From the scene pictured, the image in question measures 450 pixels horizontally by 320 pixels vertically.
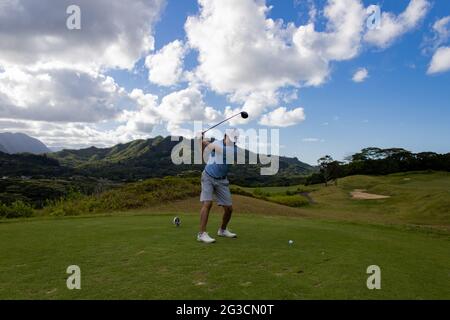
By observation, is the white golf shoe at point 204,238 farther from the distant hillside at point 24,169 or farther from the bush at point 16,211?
the distant hillside at point 24,169

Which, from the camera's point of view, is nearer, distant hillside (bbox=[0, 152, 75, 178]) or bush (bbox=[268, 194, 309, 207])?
bush (bbox=[268, 194, 309, 207])

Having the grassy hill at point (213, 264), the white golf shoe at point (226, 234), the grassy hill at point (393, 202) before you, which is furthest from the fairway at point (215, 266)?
the grassy hill at point (393, 202)

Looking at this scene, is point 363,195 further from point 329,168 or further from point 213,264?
point 213,264

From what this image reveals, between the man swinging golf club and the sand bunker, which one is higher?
the man swinging golf club

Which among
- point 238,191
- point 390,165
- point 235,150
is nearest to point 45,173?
point 390,165

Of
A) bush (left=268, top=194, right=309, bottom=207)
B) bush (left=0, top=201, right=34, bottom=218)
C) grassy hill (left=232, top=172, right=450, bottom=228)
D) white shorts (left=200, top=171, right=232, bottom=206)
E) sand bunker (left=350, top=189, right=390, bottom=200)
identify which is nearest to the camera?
white shorts (left=200, top=171, right=232, bottom=206)

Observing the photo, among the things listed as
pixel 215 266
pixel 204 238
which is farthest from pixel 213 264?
pixel 204 238

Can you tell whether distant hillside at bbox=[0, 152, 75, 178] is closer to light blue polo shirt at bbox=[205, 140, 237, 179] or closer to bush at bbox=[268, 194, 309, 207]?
bush at bbox=[268, 194, 309, 207]

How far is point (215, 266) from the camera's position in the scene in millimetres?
5465

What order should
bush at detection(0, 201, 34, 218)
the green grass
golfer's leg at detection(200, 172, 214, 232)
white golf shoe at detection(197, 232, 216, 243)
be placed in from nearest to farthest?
white golf shoe at detection(197, 232, 216, 243) < golfer's leg at detection(200, 172, 214, 232) < bush at detection(0, 201, 34, 218) < the green grass

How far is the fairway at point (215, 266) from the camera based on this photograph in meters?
4.45

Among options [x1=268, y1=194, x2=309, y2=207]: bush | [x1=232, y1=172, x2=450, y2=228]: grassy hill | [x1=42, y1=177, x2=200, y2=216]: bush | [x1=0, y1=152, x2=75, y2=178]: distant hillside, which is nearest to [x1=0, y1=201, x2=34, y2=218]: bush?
[x1=42, y1=177, x2=200, y2=216]: bush

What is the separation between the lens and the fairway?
4.45 m
